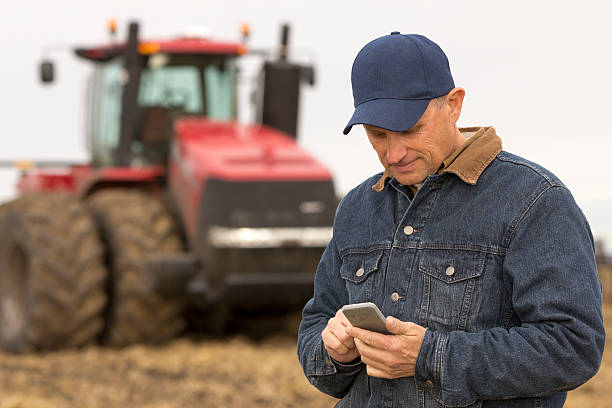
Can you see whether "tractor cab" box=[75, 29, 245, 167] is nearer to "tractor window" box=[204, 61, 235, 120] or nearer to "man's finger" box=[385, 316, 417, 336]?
"tractor window" box=[204, 61, 235, 120]

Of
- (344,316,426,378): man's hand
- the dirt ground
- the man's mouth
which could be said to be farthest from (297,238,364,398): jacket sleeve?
the dirt ground

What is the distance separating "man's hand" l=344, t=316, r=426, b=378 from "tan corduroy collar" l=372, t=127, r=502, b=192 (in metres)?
0.30

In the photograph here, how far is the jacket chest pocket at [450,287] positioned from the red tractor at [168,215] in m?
5.32

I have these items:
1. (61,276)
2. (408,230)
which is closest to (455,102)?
(408,230)

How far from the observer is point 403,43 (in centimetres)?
189

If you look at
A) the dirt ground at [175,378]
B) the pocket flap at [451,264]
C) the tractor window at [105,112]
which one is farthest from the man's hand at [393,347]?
the tractor window at [105,112]

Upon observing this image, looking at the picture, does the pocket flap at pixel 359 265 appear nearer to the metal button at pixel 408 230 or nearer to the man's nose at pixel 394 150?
the metal button at pixel 408 230

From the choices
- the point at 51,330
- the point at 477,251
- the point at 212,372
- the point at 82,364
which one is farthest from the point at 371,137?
the point at 51,330

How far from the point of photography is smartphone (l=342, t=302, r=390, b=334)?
5.82 ft

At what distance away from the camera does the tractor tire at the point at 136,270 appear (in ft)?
24.3

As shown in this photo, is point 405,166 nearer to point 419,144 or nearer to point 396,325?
point 419,144

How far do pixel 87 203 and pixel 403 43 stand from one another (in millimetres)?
6568

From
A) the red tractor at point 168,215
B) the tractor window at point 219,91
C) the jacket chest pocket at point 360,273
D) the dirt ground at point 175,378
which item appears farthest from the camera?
the tractor window at point 219,91

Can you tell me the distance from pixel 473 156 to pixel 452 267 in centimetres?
22
